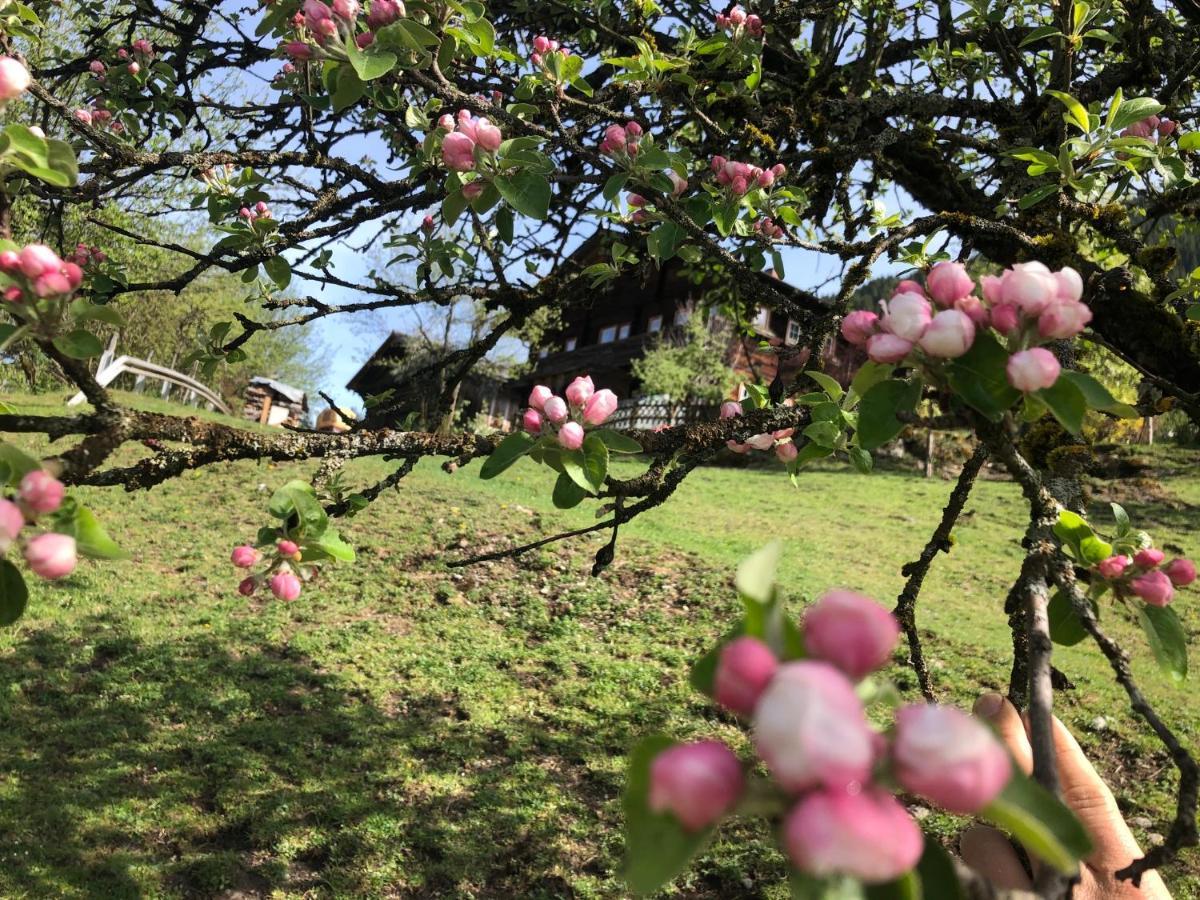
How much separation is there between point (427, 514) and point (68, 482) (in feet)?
24.7

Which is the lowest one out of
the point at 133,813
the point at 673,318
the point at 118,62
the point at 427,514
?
the point at 133,813

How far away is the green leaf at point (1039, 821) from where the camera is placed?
0.47 meters

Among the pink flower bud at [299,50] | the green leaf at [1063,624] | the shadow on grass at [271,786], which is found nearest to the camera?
the green leaf at [1063,624]

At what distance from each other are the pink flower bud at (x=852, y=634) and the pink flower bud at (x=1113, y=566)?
2.33 ft

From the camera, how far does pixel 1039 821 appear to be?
0.51 metres

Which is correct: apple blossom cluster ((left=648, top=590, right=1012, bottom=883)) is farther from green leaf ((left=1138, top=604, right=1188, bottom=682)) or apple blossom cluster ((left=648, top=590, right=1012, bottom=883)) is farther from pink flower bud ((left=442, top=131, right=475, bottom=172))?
pink flower bud ((left=442, top=131, right=475, bottom=172))

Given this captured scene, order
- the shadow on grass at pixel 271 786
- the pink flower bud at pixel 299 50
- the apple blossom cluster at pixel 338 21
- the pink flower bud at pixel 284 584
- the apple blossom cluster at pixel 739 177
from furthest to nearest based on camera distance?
the shadow on grass at pixel 271 786
the apple blossom cluster at pixel 739 177
the pink flower bud at pixel 299 50
the apple blossom cluster at pixel 338 21
the pink flower bud at pixel 284 584

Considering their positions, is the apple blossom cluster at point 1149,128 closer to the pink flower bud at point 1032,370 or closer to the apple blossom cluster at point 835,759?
the pink flower bud at point 1032,370

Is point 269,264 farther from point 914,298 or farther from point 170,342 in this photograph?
point 170,342

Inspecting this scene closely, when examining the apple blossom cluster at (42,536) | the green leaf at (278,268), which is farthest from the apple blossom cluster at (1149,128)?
the apple blossom cluster at (42,536)

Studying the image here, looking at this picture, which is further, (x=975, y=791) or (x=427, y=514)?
(x=427, y=514)

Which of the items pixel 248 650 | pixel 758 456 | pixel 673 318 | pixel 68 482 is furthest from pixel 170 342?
pixel 68 482

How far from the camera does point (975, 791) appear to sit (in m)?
0.45

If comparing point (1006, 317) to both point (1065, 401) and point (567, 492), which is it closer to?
point (1065, 401)
